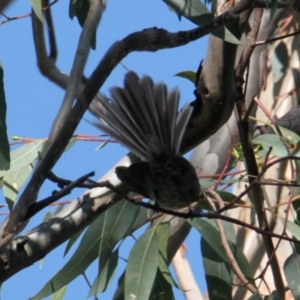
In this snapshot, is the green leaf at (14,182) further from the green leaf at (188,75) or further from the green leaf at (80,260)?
the green leaf at (188,75)

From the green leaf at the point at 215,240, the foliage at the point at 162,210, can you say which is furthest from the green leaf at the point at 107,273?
the green leaf at the point at 215,240

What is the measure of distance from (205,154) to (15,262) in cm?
78

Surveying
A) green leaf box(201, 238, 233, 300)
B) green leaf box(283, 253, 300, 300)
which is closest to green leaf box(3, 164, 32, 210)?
green leaf box(201, 238, 233, 300)

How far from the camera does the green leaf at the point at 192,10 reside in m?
1.06

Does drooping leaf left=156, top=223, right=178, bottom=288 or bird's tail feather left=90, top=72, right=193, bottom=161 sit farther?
drooping leaf left=156, top=223, right=178, bottom=288

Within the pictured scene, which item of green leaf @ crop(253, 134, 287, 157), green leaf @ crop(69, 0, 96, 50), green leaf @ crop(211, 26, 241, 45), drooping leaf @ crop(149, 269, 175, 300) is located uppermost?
green leaf @ crop(69, 0, 96, 50)

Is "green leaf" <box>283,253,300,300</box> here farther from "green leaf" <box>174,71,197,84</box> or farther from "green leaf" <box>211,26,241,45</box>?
"green leaf" <box>211,26,241,45</box>

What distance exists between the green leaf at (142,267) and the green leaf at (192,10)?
54 cm

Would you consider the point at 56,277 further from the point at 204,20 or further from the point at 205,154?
the point at 204,20

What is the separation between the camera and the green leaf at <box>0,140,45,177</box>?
4.86 feet

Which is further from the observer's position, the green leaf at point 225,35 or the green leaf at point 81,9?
the green leaf at point 81,9

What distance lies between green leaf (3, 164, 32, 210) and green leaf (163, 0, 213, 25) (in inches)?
19.8

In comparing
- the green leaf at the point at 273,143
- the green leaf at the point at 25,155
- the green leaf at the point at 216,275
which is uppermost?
the green leaf at the point at 273,143

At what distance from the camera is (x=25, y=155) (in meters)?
1.52
